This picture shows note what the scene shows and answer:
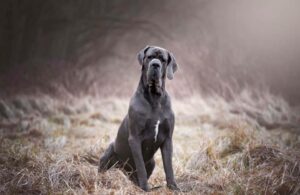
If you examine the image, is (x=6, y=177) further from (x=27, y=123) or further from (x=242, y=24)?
(x=242, y=24)

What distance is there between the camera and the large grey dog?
454cm

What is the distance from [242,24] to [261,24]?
53 cm

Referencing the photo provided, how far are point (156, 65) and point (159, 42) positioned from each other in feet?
28.2

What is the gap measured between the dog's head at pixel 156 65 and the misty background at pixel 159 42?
744cm

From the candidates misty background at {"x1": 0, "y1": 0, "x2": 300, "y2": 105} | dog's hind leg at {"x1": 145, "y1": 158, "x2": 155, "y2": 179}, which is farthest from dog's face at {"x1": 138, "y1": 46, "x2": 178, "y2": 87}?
misty background at {"x1": 0, "y1": 0, "x2": 300, "y2": 105}

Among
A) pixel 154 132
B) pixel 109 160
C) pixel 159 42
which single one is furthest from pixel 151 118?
pixel 159 42

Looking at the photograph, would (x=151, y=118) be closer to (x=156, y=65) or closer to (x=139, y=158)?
(x=139, y=158)

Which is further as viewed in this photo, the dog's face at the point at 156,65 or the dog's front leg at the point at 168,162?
the dog's front leg at the point at 168,162

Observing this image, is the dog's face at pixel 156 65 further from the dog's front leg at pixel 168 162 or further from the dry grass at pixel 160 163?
the dry grass at pixel 160 163

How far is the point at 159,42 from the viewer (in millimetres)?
13016

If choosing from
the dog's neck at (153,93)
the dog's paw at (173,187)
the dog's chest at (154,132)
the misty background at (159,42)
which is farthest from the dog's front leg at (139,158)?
the misty background at (159,42)

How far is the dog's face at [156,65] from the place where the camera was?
178 inches

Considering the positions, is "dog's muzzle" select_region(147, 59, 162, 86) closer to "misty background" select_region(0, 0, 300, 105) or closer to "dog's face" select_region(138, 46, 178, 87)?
"dog's face" select_region(138, 46, 178, 87)

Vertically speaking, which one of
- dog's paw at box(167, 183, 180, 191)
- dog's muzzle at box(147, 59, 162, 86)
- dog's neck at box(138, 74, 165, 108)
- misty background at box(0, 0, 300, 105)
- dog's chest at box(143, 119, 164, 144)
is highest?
misty background at box(0, 0, 300, 105)
